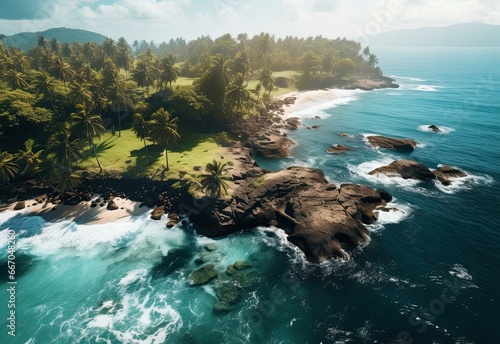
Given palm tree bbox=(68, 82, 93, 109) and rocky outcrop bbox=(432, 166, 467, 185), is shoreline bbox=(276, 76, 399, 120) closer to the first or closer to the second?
rocky outcrop bbox=(432, 166, 467, 185)

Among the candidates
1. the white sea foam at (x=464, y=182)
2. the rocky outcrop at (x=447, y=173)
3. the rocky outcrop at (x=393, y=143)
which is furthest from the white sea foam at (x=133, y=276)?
the rocky outcrop at (x=393, y=143)

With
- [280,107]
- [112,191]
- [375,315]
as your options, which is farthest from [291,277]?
[280,107]

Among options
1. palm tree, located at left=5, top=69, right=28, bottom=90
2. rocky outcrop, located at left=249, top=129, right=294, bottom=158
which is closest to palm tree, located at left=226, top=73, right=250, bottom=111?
rocky outcrop, located at left=249, top=129, right=294, bottom=158

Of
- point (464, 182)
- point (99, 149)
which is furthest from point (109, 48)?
point (464, 182)

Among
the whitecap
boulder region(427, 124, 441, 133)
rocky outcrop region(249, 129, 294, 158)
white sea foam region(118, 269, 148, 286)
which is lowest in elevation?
the whitecap

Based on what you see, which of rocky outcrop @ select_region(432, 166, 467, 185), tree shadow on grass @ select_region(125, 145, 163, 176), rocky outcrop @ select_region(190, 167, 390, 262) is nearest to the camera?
rocky outcrop @ select_region(190, 167, 390, 262)

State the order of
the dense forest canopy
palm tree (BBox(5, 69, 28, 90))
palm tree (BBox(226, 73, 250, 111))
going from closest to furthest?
1. the dense forest canopy
2. palm tree (BBox(5, 69, 28, 90))
3. palm tree (BBox(226, 73, 250, 111))
